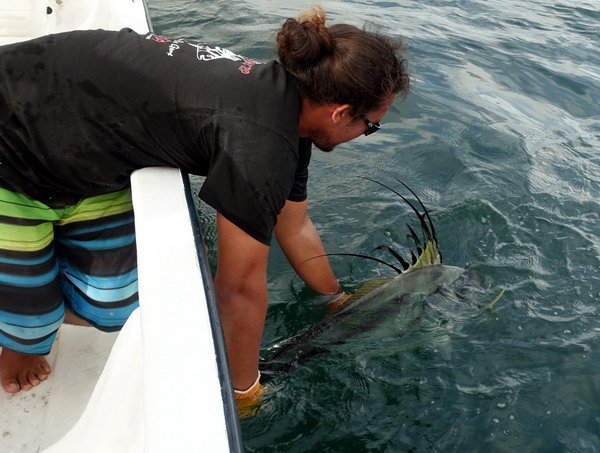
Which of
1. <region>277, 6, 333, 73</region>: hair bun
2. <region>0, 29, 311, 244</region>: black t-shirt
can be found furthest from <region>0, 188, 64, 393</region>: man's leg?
<region>277, 6, 333, 73</region>: hair bun

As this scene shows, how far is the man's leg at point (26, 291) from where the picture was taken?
2.17m

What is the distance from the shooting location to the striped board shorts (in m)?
2.20

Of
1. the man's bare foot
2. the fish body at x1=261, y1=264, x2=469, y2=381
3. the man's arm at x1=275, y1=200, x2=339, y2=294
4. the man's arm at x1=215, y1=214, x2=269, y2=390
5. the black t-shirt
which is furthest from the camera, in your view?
the man's arm at x1=275, y1=200, x2=339, y2=294

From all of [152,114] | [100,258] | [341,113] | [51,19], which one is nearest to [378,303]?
[341,113]

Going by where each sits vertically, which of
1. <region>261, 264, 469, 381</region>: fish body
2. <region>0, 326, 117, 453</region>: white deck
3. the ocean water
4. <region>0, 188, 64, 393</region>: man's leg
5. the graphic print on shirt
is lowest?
the ocean water

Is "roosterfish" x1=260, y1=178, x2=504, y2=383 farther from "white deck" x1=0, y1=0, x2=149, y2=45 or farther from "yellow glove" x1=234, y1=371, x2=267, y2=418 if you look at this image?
A: "white deck" x1=0, y1=0, x2=149, y2=45

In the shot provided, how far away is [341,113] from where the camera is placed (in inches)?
83.1

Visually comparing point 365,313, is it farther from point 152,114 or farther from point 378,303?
point 152,114

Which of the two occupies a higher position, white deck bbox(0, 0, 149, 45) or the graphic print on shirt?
the graphic print on shirt

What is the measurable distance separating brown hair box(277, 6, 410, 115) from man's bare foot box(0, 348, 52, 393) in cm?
157

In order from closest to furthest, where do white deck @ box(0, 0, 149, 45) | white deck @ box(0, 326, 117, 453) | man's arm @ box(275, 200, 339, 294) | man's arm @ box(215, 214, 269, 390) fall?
man's arm @ box(215, 214, 269, 390) < white deck @ box(0, 326, 117, 453) < man's arm @ box(275, 200, 339, 294) < white deck @ box(0, 0, 149, 45)

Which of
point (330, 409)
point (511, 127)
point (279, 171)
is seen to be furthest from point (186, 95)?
point (511, 127)

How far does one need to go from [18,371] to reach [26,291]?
0.44 m

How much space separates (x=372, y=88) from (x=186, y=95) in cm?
62
